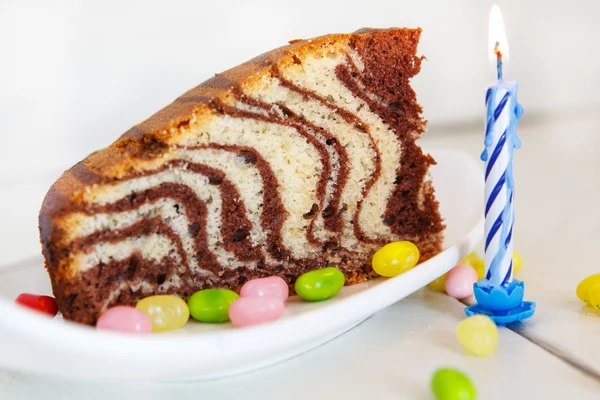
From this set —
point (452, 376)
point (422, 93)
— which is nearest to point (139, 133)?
point (452, 376)

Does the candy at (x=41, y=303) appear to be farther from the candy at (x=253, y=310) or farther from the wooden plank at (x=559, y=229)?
the wooden plank at (x=559, y=229)

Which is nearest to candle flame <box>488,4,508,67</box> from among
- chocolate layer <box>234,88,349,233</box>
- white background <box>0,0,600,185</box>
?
chocolate layer <box>234,88,349,233</box>

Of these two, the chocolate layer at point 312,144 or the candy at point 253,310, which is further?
the chocolate layer at point 312,144

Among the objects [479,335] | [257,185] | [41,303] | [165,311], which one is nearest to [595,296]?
[479,335]

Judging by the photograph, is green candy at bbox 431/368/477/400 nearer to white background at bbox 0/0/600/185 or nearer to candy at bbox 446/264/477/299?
candy at bbox 446/264/477/299

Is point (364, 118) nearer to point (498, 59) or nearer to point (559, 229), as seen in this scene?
point (498, 59)

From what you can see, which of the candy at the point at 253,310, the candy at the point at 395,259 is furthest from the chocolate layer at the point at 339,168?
the candy at the point at 253,310
